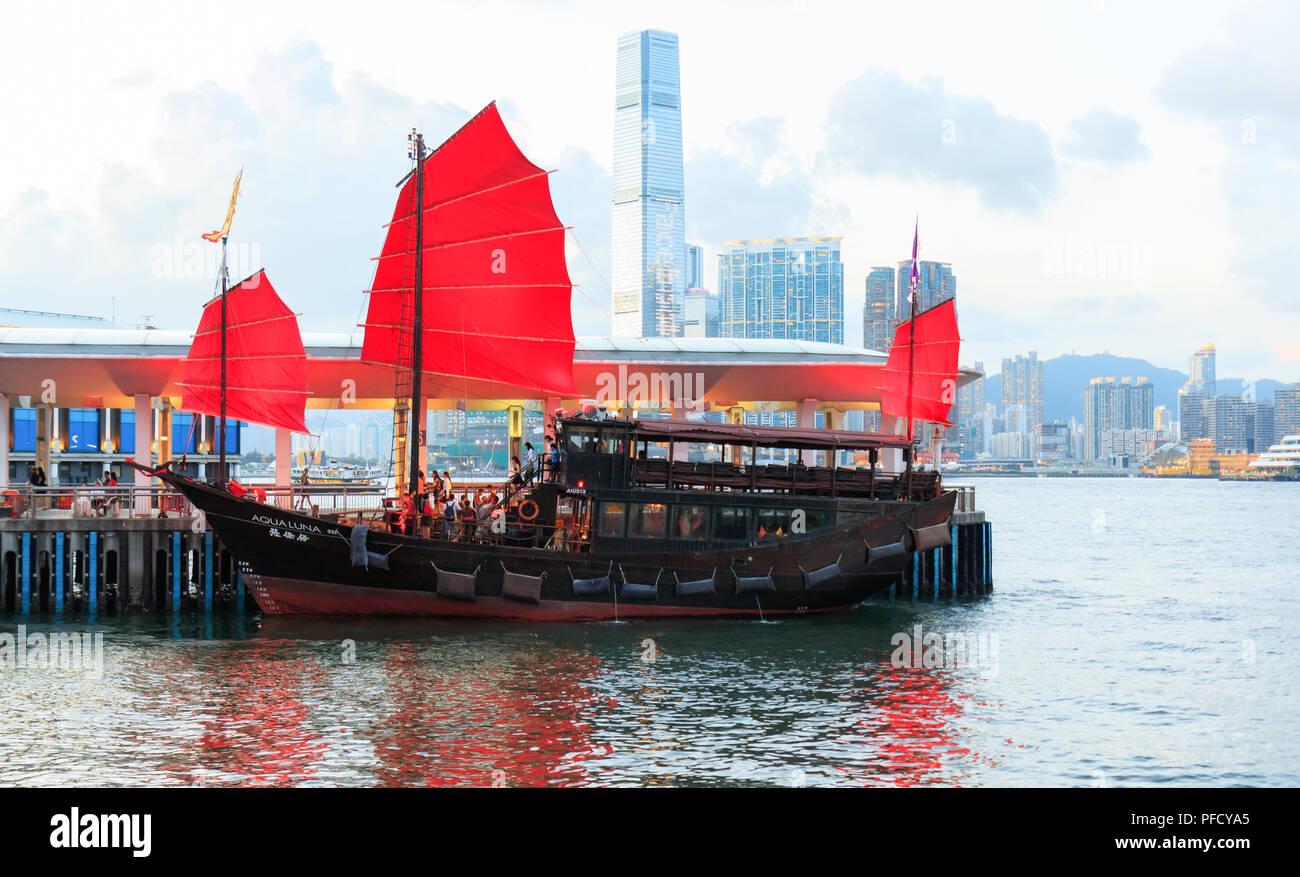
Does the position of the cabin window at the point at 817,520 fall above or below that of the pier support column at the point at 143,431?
below

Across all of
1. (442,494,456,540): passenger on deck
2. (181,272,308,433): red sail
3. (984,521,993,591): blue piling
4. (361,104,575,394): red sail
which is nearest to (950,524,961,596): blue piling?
(984,521,993,591): blue piling

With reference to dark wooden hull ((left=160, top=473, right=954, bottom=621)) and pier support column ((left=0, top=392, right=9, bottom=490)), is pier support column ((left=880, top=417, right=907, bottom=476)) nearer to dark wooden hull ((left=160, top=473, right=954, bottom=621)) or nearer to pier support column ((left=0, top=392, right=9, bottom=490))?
dark wooden hull ((left=160, top=473, right=954, bottom=621))

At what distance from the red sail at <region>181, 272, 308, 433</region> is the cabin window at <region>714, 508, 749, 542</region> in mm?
16344

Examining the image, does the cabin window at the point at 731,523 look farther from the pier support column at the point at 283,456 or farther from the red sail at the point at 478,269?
the pier support column at the point at 283,456

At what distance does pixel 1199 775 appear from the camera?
52.2ft

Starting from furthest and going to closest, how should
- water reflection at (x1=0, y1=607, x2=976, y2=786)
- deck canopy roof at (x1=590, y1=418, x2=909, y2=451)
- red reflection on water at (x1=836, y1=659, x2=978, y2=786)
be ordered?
deck canopy roof at (x1=590, y1=418, x2=909, y2=451) < red reflection on water at (x1=836, y1=659, x2=978, y2=786) < water reflection at (x1=0, y1=607, x2=976, y2=786)

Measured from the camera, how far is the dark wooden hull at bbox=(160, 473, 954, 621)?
2653cm

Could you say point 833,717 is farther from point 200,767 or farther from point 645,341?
point 645,341

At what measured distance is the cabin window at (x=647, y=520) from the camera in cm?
2748

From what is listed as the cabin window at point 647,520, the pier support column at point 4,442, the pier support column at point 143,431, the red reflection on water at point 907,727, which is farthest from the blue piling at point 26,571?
the red reflection on water at point 907,727

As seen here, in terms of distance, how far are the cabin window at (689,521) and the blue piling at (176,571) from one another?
41.3ft

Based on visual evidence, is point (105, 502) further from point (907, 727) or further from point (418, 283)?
point (907, 727)

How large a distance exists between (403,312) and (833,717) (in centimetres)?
1858
